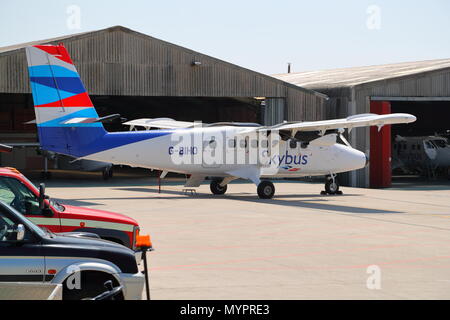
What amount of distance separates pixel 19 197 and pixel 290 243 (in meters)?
7.25

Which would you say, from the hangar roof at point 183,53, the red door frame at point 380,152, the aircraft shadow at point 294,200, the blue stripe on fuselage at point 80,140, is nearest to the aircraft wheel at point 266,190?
the aircraft shadow at point 294,200

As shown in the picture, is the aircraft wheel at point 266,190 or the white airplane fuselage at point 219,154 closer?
the white airplane fuselage at point 219,154

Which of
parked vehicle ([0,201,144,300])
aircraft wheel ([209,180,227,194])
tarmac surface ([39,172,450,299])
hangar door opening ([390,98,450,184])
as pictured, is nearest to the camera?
parked vehicle ([0,201,144,300])

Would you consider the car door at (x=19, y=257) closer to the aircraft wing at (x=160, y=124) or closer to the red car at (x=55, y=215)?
the red car at (x=55, y=215)

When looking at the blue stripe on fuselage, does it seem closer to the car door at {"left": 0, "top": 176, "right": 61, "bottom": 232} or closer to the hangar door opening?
the car door at {"left": 0, "top": 176, "right": 61, "bottom": 232}

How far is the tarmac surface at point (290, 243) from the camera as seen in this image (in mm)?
11133

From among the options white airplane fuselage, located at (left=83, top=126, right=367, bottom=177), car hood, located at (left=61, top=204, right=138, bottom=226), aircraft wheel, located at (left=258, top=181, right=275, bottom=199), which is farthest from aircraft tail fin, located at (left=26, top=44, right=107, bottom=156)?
car hood, located at (left=61, top=204, right=138, bottom=226)

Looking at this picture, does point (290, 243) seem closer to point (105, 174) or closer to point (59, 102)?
point (59, 102)

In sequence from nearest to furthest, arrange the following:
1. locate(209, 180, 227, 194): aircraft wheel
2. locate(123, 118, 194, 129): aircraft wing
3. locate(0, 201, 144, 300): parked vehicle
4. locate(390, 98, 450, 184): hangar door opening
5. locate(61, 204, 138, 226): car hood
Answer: locate(0, 201, 144, 300): parked vehicle → locate(61, 204, 138, 226): car hood → locate(209, 180, 227, 194): aircraft wheel → locate(123, 118, 194, 129): aircraft wing → locate(390, 98, 450, 184): hangar door opening

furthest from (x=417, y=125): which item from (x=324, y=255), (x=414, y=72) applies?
(x=324, y=255)

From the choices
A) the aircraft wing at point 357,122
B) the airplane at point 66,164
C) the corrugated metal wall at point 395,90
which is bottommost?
the airplane at point 66,164

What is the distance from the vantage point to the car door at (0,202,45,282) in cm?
745

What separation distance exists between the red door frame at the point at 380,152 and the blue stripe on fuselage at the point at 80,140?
52.4 ft

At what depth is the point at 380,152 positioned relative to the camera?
3716 centimetres
